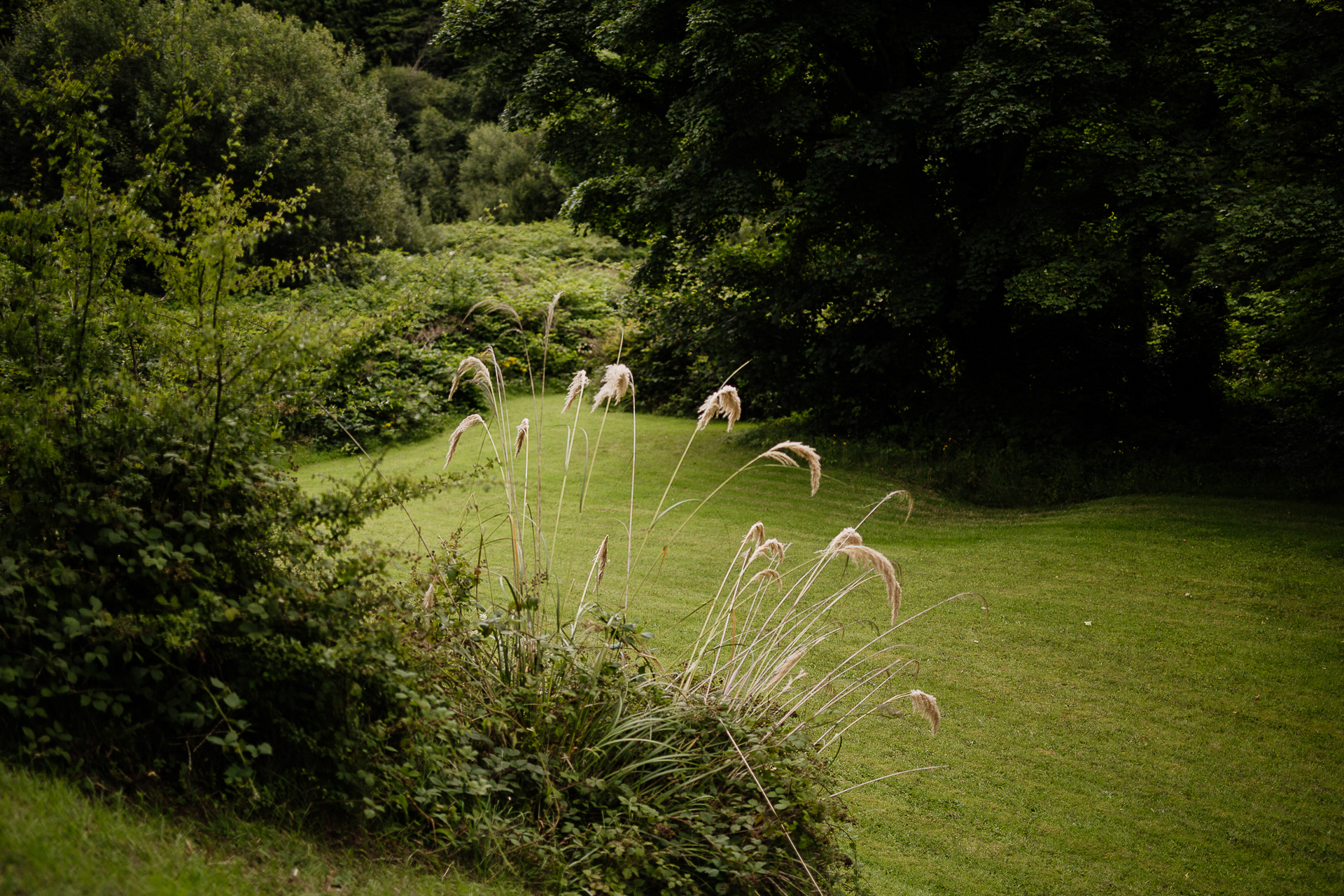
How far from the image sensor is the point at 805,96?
436 inches

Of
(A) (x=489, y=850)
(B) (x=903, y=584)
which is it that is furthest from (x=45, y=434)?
(B) (x=903, y=584)

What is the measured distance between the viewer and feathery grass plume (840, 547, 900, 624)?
3.17 m

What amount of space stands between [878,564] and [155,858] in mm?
2380

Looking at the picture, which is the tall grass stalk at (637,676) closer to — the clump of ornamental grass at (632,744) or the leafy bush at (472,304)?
the clump of ornamental grass at (632,744)

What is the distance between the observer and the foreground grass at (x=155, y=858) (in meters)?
1.93

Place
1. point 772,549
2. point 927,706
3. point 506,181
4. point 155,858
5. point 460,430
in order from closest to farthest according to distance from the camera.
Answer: point 155,858 < point 927,706 < point 460,430 < point 772,549 < point 506,181

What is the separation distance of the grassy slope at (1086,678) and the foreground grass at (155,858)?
7.46 ft

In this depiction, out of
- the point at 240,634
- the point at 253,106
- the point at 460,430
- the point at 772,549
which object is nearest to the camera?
the point at 240,634

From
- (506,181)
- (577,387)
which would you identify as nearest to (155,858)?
(577,387)

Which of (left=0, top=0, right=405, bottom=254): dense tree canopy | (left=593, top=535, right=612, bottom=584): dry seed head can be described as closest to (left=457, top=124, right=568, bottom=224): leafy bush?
(left=0, top=0, right=405, bottom=254): dense tree canopy

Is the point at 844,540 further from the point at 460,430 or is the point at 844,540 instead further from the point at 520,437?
the point at 460,430

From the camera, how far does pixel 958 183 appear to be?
444 inches

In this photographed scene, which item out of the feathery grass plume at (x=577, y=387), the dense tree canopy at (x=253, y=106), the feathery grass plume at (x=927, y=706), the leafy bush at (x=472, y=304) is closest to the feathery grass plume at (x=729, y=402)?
the feathery grass plume at (x=577, y=387)

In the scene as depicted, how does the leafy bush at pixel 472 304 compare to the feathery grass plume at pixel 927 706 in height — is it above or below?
above
